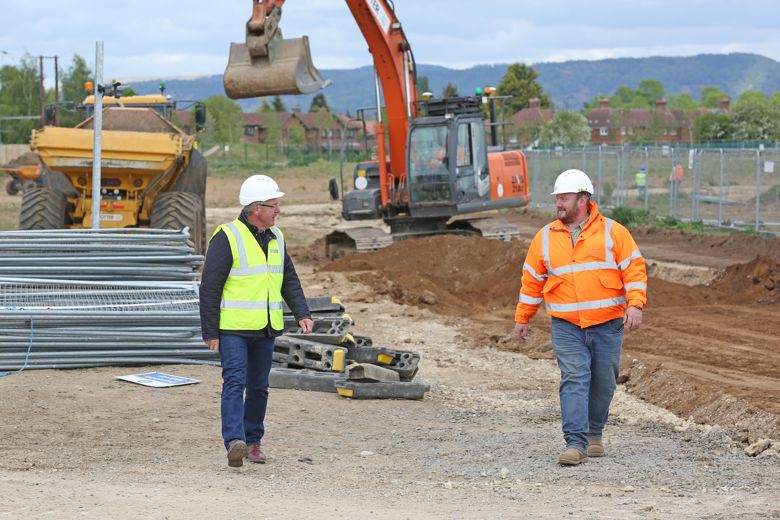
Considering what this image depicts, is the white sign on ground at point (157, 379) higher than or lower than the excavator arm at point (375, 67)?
lower

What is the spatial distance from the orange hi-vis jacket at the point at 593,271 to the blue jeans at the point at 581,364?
0.31 feet

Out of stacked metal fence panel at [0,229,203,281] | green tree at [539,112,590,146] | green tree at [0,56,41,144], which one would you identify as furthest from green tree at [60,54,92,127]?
stacked metal fence panel at [0,229,203,281]

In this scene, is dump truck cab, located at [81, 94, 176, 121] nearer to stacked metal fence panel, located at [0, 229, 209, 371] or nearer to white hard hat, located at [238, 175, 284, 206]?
stacked metal fence panel, located at [0, 229, 209, 371]

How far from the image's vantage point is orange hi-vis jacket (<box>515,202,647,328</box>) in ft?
26.9

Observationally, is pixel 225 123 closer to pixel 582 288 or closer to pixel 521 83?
pixel 521 83

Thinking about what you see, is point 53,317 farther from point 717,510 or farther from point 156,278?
point 717,510

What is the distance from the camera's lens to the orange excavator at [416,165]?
22.3m

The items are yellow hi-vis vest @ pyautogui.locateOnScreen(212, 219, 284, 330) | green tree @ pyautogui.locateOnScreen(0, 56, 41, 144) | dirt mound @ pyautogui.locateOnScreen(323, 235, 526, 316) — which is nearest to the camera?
yellow hi-vis vest @ pyautogui.locateOnScreen(212, 219, 284, 330)

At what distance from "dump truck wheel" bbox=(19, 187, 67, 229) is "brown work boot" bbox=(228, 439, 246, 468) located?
10.5 metres

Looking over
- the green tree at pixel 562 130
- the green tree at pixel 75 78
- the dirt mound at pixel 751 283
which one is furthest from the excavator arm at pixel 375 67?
the green tree at pixel 562 130

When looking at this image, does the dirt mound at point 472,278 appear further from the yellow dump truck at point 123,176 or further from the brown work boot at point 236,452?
the brown work boot at point 236,452

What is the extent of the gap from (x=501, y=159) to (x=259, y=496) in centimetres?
1759

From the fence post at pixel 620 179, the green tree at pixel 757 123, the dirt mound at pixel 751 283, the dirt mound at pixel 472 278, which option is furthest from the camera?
the green tree at pixel 757 123

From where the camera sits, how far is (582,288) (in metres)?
8.23
